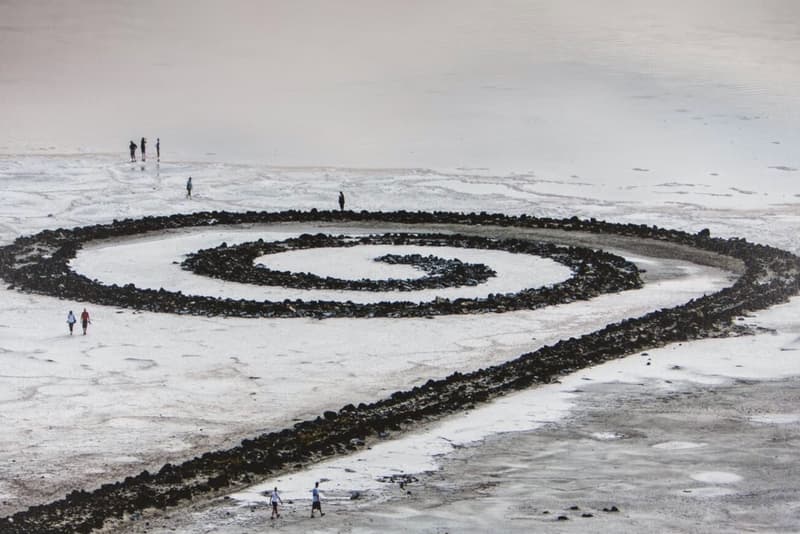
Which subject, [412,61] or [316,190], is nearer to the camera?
[316,190]

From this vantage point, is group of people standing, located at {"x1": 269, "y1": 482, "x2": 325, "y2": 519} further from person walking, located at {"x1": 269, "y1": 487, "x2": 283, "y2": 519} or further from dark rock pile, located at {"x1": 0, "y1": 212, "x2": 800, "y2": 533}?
dark rock pile, located at {"x1": 0, "y1": 212, "x2": 800, "y2": 533}

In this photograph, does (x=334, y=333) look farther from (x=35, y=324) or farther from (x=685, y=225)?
(x=685, y=225)

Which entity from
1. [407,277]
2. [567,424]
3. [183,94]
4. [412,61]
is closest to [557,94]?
[412,61]

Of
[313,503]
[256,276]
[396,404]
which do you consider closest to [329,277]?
[256,276]

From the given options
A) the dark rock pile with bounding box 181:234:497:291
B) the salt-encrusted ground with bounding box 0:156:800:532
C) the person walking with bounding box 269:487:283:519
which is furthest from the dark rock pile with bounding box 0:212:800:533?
the dark rock pile with bounding box 181:234:497:291

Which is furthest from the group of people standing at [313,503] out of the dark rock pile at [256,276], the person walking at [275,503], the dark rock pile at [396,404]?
the dark rock pile at [256,276]

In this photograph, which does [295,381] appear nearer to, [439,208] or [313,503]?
[313,503]
